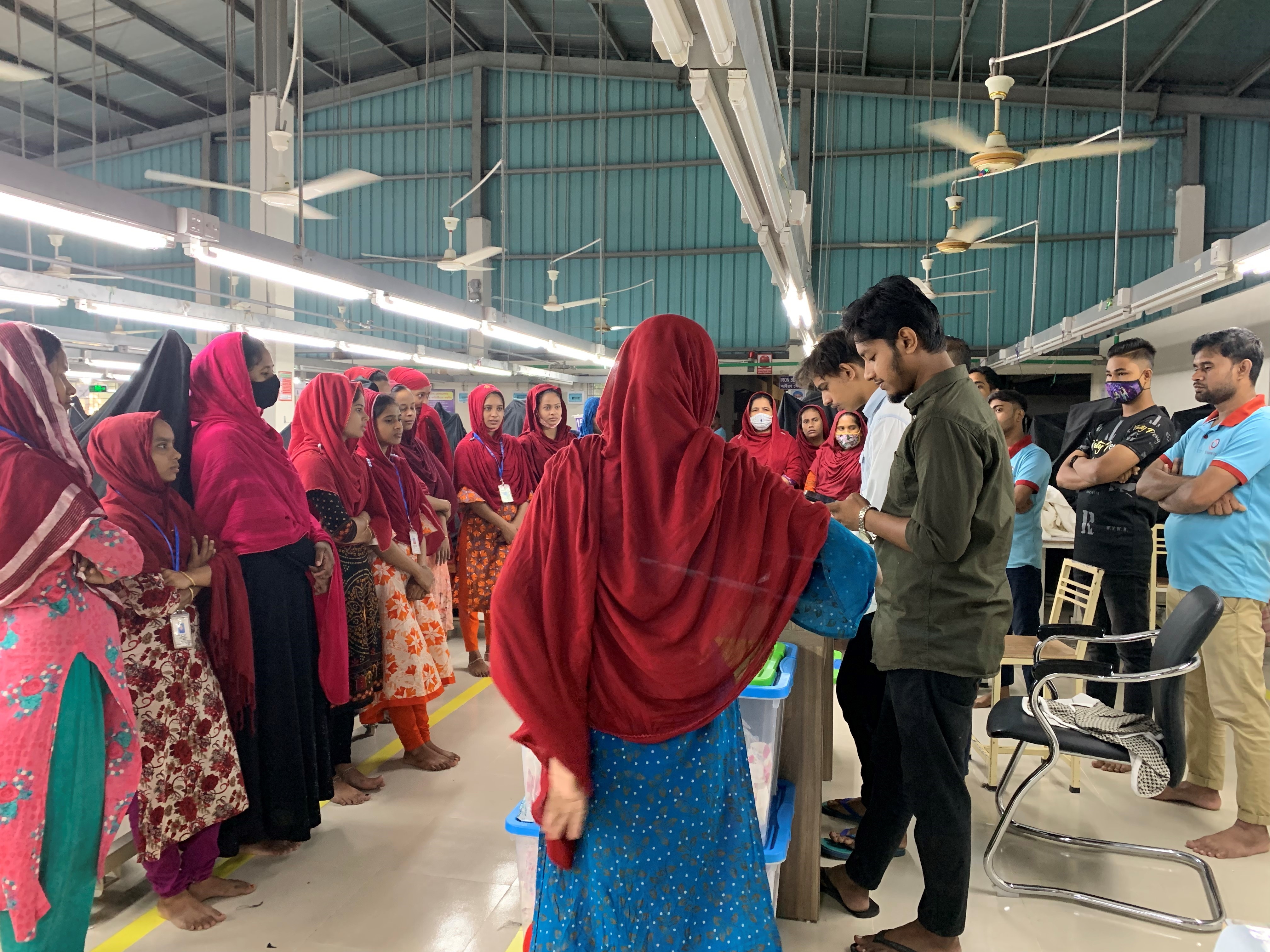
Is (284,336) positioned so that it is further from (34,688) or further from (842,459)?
(34,688)

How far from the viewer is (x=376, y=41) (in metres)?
12.2

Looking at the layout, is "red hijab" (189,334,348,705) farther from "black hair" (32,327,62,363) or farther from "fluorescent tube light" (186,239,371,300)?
"fluorescent tube light" (186,239,371,300)

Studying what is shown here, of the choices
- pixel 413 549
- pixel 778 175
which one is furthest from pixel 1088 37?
pixel 413 549

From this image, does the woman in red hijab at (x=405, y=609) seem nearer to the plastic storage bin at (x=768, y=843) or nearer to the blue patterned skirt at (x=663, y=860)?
the plastic storage bin at (x=768, y=843)

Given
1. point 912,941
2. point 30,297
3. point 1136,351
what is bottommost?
point 912,941

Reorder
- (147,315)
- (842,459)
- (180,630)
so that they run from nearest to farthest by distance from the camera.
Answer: (180,630) < (842,459) < (147,315)

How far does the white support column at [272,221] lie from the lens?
8078mm

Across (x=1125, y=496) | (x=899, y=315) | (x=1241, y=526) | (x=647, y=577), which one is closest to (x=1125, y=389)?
(x=1125, y=496)

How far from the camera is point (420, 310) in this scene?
539 centimetres

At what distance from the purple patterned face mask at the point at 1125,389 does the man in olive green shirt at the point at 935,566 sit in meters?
1.79

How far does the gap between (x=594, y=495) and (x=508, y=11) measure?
12.4 meters

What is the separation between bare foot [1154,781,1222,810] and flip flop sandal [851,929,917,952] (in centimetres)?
159

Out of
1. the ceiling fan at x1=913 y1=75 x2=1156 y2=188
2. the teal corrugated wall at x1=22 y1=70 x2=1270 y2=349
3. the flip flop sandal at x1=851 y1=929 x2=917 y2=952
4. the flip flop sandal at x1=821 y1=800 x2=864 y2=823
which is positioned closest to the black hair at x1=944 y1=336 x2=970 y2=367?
the ceiling fan at x1=913 y1=75 x2=1156 y2=188

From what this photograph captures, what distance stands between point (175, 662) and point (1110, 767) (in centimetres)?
353
